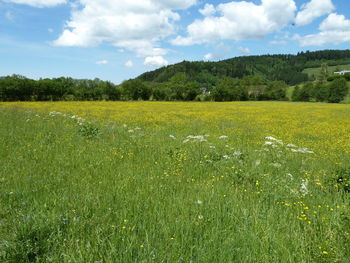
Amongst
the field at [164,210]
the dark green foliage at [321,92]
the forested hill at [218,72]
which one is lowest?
the field at [164,210]

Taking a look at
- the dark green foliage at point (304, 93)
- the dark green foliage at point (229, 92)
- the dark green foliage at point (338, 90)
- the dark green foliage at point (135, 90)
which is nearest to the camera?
the dark green foliage at point (338, 90)

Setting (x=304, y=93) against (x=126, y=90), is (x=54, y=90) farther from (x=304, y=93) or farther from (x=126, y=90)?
(x=304, y=93)

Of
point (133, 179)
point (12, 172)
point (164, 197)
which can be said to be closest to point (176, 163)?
point (133, 179)

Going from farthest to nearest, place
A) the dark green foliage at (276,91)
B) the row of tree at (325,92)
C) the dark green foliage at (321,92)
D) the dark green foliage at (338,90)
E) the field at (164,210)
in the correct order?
1. the dark green foliage at (276,91)
2. the dark green foliage at (321,92)
3. the row of tree at (325,92)
4. the dark green foliage at (338,90)
5. the field at (164,210)

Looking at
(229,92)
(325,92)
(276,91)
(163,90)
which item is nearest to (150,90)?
(163,90)

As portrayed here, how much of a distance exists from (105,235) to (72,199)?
1291 mm

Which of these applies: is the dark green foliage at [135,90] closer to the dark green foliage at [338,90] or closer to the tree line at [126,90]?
the tree line at [126,90]

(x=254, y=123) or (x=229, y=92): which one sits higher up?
(x=229, y=92)

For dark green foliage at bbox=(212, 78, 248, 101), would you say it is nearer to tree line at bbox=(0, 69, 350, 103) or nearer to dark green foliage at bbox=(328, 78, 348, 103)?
tree line at bbox=(0, 69, 350, 103)

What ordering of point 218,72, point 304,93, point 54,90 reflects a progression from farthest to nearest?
point 218,72, point 304,93, point 54,90

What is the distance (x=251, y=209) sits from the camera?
3.59 metres

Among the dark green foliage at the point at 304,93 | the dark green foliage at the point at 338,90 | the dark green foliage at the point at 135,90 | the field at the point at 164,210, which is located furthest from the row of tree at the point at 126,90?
the field at the point at 164,210

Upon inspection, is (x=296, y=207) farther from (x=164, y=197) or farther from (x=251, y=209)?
(x=164, y=197)

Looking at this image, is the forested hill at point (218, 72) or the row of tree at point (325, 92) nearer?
the row of tree at point (325, 92)
